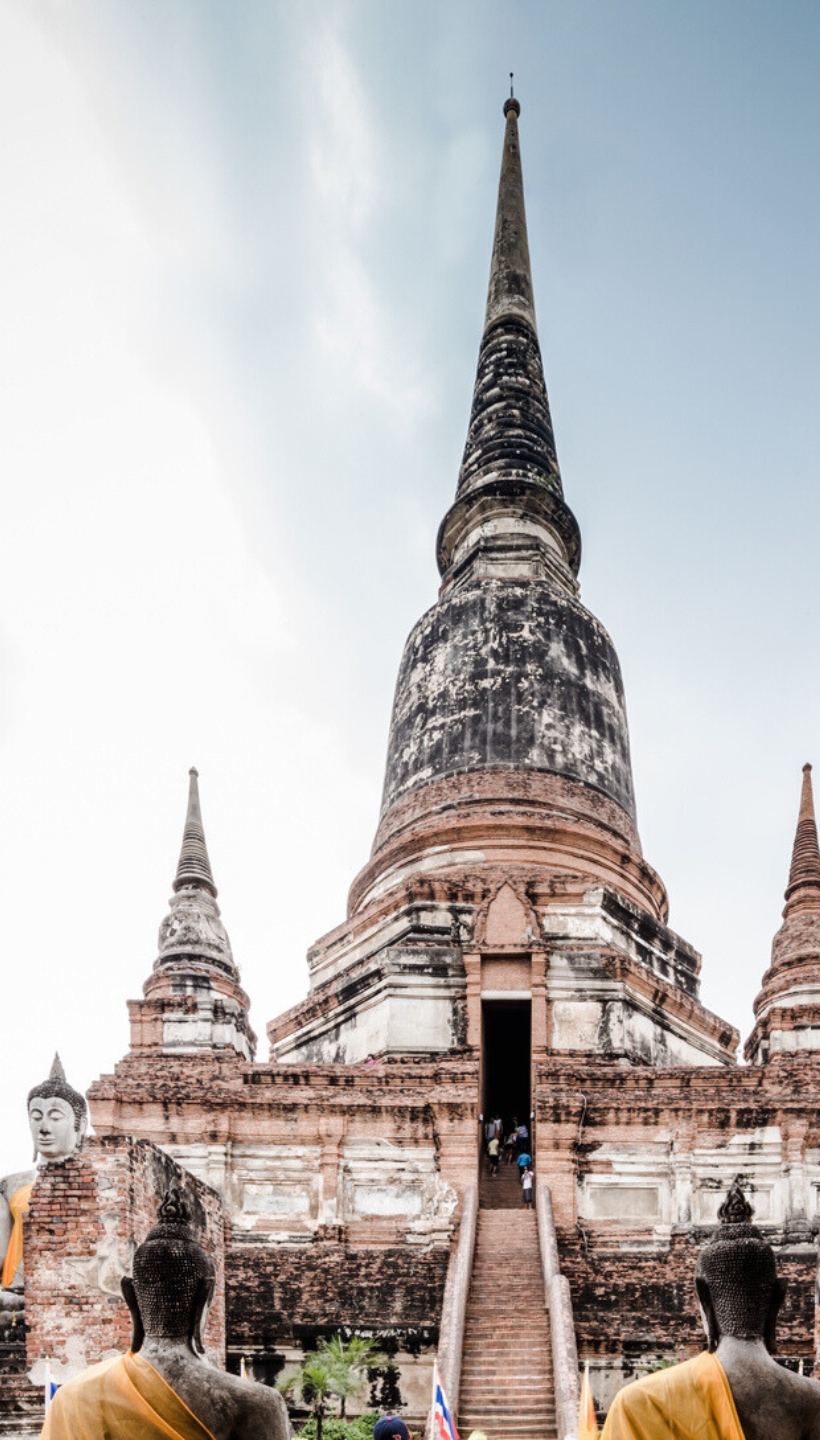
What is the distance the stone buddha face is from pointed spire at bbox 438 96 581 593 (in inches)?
697

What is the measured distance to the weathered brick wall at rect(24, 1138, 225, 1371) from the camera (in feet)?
34.3

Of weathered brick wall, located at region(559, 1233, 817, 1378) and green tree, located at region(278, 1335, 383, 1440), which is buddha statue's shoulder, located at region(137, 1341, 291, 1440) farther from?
weathered brick wall, located at region(559, 1233, 817, 1378)

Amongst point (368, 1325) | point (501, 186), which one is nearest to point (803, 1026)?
point (368, 1325)

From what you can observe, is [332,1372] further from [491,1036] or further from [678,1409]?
[678,1409]

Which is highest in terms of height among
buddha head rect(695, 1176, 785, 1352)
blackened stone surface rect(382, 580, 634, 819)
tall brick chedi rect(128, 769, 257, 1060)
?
blackened stone surface rect(382, 580, 634, 819)

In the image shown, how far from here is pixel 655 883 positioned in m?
23.2

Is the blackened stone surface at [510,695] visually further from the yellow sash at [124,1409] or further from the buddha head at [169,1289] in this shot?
the yellow sash at [124,1409]

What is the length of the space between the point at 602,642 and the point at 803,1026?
30.0 ft

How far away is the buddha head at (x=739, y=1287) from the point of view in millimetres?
4348

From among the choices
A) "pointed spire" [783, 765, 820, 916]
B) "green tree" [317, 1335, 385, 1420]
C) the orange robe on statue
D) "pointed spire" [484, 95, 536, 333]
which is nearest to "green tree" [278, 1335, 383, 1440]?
"green tree" [317, 1335, 385, 1420]

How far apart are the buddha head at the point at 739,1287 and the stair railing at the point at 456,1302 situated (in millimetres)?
6226

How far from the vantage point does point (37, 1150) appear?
35.3ft

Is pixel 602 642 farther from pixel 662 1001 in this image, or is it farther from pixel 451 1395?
pixel 451 1395

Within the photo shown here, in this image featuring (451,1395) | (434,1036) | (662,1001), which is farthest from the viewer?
(662,1001)
